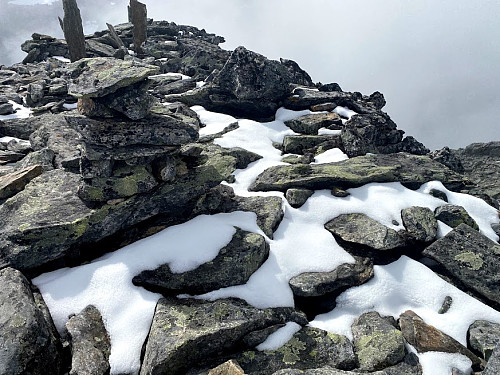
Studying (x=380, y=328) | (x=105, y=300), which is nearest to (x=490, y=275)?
(x=380, y=328)

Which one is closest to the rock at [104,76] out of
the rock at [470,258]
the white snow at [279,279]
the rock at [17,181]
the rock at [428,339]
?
the rock at [17,181]

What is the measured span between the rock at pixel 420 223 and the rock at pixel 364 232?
0.69 meters

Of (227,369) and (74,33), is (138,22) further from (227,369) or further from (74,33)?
(227,369)

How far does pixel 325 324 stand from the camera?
10.1 m

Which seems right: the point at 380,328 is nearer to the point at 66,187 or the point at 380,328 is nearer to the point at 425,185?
the point at 425,185

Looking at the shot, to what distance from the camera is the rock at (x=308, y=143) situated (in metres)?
19.1

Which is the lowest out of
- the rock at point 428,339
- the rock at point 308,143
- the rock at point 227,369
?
the rock at point 227,369

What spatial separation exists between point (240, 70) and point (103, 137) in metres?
13.2

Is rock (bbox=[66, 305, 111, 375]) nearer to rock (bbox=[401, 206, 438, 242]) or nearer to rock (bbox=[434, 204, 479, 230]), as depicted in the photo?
rock (bbox=[401, 206, 438, 242])

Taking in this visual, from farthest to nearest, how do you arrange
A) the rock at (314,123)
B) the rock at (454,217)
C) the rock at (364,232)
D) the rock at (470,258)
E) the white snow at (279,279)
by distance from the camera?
the rock at (314,123) → the rock at (454,217) → the rock at (364,232) → the rock at (470,258) → the white snow at (279,279)

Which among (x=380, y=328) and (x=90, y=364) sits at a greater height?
(x=380, y=328)

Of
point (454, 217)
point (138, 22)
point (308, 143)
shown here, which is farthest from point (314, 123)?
point (138, 22)

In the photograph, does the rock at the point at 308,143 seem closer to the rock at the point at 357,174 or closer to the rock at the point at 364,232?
the rock at the point at 357,174

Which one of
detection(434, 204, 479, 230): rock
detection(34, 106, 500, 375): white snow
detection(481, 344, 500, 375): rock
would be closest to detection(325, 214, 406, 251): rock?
detection(34, 106, 500, 375): white snow
